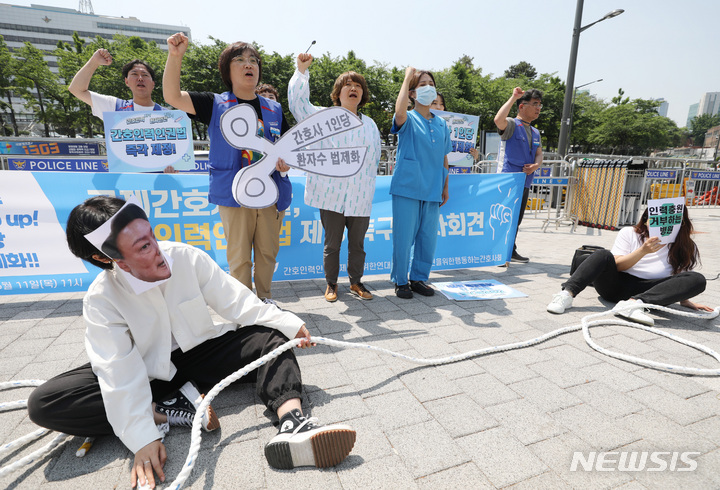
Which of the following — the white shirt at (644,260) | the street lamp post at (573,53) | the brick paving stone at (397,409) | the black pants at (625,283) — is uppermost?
the street lamp post at (573,53)

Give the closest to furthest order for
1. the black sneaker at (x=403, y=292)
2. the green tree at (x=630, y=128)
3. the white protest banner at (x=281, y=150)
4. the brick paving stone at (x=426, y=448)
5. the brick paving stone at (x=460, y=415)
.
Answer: the brick paving stone at (x=426, y=448) < the brick paving stone at (x=460, y=415) < the white protest banner at (x=281, y=150) < the black sneaker at (x=403, y=292) < the green tree at (x=630, y=128)

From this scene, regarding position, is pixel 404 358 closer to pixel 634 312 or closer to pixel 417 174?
pixel 417 174

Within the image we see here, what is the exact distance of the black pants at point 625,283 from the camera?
3020mm

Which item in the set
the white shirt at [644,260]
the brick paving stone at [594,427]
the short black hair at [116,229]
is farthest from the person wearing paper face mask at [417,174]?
the short black hair at [116,229]

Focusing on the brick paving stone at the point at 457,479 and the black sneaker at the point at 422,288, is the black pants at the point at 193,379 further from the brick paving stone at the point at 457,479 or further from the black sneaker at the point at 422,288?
the black sneaker at the point at 422,288

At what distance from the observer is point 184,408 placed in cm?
185

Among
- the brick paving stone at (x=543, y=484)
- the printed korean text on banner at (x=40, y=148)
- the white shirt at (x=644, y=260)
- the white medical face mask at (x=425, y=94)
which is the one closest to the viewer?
the brick paving stone at (x=543, y=484)

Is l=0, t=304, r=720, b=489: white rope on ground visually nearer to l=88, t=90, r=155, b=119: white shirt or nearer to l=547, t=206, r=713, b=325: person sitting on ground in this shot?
l=547, t=206, r=713, b=325: person sitting on ground

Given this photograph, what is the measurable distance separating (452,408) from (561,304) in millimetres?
1832

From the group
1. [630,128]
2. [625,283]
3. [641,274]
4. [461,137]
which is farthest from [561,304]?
[630,128]

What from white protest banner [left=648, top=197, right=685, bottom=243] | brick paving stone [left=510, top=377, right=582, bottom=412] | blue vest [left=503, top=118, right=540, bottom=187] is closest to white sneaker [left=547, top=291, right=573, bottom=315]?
white protest banner [left=648, top=197, right=685, bottom=243]

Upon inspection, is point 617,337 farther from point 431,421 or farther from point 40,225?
point 40,225

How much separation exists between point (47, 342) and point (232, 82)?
2.24m

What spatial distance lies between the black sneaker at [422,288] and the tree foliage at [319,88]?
13167 mm
